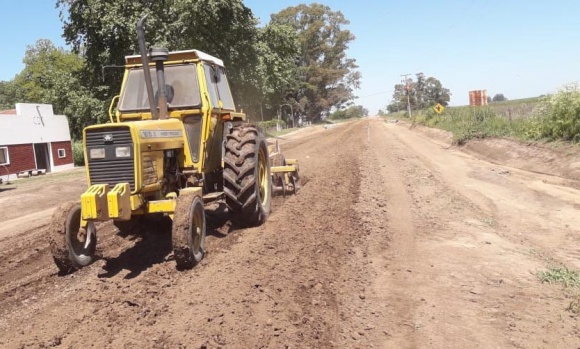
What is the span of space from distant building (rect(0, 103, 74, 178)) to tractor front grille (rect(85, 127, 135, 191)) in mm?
21263

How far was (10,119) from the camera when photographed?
24.6 metres

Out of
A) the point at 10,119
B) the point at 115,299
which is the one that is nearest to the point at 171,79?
the point at 115,299

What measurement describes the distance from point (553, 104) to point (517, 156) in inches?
74.8

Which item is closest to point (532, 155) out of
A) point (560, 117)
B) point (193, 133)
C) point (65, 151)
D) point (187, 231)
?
point (560, 117)

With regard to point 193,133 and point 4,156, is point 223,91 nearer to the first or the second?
point 193,133

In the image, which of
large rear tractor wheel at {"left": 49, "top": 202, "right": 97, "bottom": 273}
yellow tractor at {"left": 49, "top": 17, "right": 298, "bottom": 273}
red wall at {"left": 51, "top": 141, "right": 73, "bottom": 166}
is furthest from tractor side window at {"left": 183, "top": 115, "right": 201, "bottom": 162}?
red wall at {"left": 51, "top": 141, "right": 73, "bottom": 166}

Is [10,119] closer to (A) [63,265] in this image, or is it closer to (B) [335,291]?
(A) [63,265]

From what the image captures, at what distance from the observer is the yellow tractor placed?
5281 mm

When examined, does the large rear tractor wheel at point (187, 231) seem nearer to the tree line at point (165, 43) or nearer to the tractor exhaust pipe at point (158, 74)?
the tractor exhaust pipe at point (158, 74)

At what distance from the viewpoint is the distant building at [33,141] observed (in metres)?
24.2

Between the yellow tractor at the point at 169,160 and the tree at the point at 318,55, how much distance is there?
229ft

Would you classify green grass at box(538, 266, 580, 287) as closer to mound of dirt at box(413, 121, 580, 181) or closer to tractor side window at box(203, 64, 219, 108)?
tractor side window at box(203, 64, 219, 108)

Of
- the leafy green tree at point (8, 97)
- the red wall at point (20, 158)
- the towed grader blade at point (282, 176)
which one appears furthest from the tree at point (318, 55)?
the towed grader blade at point (282, 176)

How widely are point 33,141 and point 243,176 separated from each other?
23.4 metres
